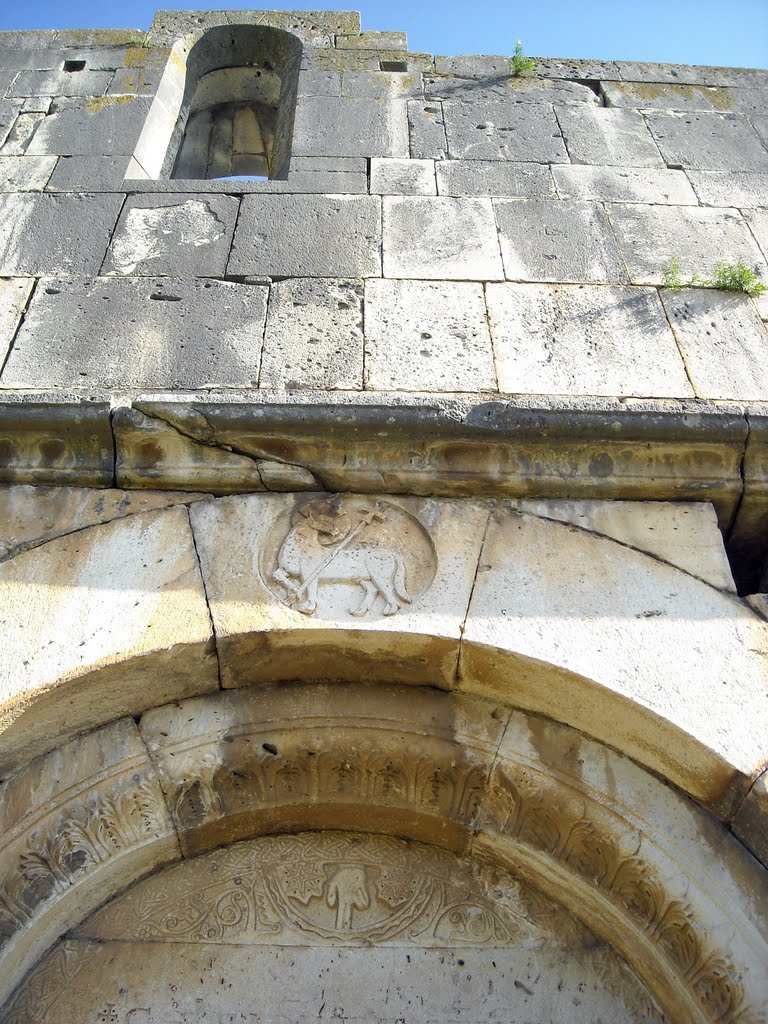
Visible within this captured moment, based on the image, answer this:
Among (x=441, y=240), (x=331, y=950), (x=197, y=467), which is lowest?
(x=331, y=950)

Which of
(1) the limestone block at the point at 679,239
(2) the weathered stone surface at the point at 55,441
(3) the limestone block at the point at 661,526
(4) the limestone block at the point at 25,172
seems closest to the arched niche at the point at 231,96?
(4) the limestone block at the point at 25,172

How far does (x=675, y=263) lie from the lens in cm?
406

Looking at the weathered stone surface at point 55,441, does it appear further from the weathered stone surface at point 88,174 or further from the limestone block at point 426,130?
the limestone block at point 426,130

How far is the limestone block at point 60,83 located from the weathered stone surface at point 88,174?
73 cm

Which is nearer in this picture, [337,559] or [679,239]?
[337,559]

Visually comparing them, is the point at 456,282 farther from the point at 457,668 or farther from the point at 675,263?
the point at 457,668

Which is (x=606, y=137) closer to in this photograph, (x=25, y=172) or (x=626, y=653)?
(x=25, y=172)

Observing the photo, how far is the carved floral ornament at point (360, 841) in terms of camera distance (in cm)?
287

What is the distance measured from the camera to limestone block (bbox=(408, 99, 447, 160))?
4641mm

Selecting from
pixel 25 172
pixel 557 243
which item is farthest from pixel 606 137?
pixel 25 172

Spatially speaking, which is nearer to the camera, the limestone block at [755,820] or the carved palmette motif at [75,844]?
the limestone block at [755,820]

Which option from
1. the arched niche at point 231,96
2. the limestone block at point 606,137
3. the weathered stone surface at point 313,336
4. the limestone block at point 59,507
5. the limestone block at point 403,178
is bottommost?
the limestone block at point 59,507

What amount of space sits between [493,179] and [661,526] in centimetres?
213

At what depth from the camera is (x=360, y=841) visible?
319 centimetres
